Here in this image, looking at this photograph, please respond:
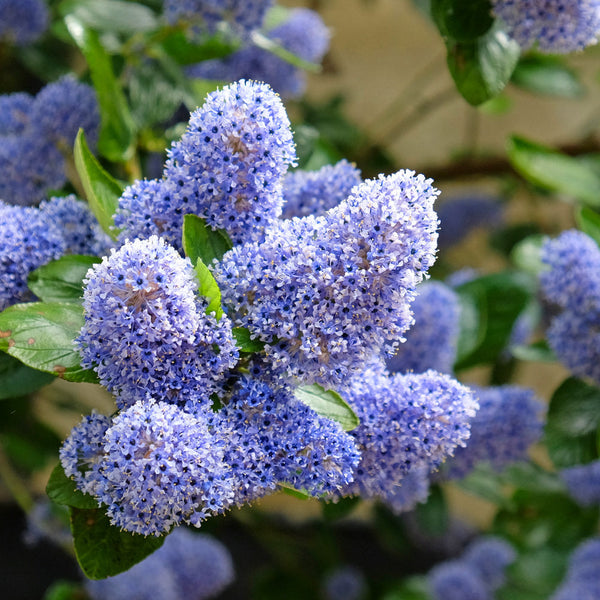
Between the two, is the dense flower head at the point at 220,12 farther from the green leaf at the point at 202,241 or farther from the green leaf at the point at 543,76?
the green leaf at the point at 543,76

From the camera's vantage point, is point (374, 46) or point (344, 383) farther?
point (374, 46)

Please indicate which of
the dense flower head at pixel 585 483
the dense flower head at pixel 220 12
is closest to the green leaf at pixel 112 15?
the dense flower head at pixel 220 12

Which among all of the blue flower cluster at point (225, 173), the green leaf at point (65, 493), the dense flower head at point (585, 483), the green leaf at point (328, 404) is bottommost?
the dense flower head at point (585, 483)

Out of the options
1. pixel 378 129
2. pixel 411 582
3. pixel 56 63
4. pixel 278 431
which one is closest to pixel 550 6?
pixel 278 431

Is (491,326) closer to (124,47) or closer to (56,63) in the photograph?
(124,47)

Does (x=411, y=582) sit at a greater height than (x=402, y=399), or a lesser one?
lesser

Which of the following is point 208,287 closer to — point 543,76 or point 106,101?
point 106,101
